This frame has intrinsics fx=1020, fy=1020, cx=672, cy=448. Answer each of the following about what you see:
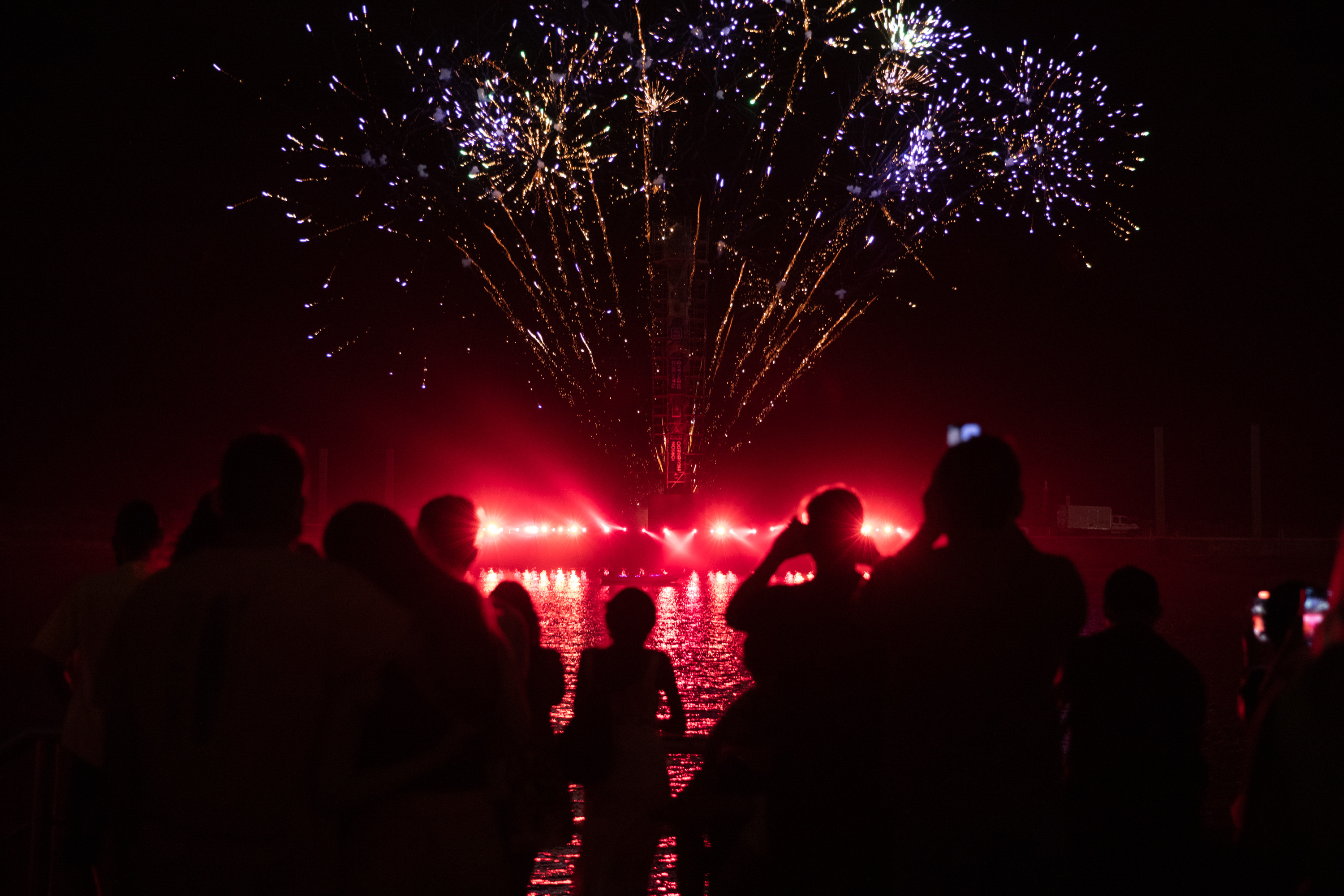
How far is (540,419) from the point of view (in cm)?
5431

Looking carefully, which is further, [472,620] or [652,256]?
[652,256]

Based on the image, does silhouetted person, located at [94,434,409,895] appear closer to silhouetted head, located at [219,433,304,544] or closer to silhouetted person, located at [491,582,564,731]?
silhouetted head, located at [219,433,304,544]

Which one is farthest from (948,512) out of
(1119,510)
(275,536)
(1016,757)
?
(1119,510)

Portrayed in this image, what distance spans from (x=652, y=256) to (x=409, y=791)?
26043mm

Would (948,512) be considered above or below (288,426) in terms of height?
below

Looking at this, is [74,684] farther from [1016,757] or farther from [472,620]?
[1016,757]

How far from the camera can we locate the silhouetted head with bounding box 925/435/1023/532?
2.56m

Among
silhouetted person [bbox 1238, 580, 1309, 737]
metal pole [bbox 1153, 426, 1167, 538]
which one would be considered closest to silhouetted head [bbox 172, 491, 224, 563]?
silhouetted person [bbox 1238, 580, 1309, 737]

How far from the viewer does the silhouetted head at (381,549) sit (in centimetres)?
241

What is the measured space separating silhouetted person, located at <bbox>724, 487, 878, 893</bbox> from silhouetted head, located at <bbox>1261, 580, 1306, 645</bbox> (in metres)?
1.82

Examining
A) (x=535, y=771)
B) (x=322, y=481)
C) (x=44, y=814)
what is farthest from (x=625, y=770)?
(x=322, y=481)

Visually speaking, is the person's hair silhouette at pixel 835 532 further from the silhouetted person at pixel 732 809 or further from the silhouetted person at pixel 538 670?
the silhouetted person at pixel 538 670

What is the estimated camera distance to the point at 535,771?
2.71 meters

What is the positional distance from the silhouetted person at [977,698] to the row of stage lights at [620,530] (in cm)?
2493
